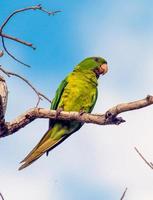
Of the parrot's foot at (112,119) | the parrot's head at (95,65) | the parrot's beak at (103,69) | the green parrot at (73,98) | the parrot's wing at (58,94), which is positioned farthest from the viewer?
the parrot's beak at (103,69)

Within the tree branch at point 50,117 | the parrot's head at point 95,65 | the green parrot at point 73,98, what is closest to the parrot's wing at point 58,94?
the green parrot at point 73,98

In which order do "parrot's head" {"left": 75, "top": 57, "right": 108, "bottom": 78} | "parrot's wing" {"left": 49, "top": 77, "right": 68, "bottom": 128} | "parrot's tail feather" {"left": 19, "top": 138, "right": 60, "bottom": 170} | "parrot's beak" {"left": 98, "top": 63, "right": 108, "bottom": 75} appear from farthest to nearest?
"parrot's beak" {"left": 98, "top": 63, "right": 108, "bottom": 75}
"parrot's head" {"left": 75, "top": 57, "right": 108, "bottom": 78}
"parrot's wing" {"left": 49, "top": 77, "right": 68, "bottom": 128}
"parrot's tail feather" {"left": 19, "top": 138, "right": 60, "bottom": 170}

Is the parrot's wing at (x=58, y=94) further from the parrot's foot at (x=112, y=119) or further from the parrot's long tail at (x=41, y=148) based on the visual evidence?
the parrot's foot at (x=112, y=119)

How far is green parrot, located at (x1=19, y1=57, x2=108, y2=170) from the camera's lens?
591 cm

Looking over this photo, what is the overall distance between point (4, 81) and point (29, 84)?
0.32 m

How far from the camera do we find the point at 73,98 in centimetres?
640

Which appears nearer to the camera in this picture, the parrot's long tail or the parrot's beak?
the parrot's long tail

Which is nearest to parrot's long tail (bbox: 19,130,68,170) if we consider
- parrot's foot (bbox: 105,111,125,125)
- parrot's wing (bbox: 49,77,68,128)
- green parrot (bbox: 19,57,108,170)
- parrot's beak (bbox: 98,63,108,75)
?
green parrot (bbox: 19,57,108,170)

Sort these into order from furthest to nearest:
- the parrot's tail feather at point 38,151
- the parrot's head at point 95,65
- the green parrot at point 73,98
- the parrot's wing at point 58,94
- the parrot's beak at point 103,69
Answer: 1. the parrot's beak at point 103,69
2. the parrot's head at point 95,65
3. the parrot's wing at point 58,94
4. the green parrot at point 73,98
5. the parrot's tail feather at point 38,151

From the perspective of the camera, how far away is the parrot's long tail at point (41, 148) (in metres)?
5.17

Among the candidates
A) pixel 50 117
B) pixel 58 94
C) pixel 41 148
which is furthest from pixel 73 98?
pixel 50 117

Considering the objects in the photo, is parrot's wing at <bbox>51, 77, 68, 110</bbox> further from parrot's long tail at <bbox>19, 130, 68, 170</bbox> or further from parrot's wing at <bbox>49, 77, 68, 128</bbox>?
parrot's long tail at <bbox>19, 130, 68, 170</bbox>

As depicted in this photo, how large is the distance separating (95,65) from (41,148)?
7.36 feet

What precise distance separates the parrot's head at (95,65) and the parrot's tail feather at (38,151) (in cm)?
165
